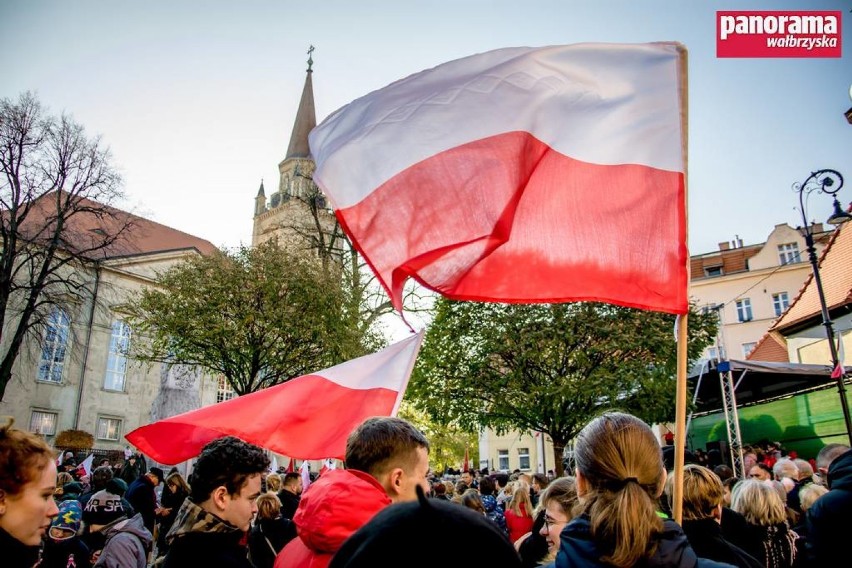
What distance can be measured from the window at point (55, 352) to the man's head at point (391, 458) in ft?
113

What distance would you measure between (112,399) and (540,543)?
3579 centimetres

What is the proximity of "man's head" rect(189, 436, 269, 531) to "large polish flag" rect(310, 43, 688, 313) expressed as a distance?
122 centimetres

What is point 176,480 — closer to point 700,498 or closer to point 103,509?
point 103,509

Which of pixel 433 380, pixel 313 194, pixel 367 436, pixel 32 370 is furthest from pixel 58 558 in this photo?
pixel 32 370

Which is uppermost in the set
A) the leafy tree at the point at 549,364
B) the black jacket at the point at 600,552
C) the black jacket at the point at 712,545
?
the leafy tree at the point at 549,364

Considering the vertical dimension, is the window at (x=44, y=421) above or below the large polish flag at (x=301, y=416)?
above

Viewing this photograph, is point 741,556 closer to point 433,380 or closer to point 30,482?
point 30,482

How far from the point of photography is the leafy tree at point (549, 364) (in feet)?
58.9

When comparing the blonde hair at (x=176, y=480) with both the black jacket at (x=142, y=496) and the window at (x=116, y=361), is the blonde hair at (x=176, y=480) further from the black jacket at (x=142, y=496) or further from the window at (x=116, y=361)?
the window at (x=116, y=361)

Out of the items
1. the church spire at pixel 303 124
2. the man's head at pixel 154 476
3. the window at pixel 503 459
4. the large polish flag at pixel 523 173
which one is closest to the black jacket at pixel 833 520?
the large polish flag at pixel 523 173

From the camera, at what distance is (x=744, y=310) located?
44250mm

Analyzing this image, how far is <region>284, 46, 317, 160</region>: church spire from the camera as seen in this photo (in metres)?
65.1

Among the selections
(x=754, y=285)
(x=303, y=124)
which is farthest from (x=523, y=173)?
(x=303, y=124)

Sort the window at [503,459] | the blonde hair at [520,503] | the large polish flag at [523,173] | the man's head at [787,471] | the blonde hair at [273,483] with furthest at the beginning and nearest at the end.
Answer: the window at [503,459] → the blonde hair at [273,483] → the man's head at [787,471] → the blonde hair at [520,503] → the large polish flag at [523,173]
